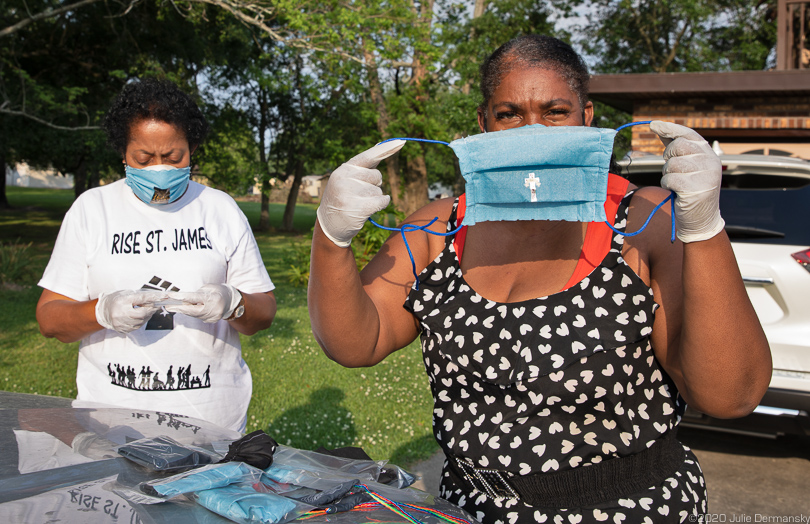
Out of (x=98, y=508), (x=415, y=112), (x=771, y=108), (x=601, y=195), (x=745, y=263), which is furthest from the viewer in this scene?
(x=415, y=112)

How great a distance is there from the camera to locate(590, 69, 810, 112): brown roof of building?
28.2 ft

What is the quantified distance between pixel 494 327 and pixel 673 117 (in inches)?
353

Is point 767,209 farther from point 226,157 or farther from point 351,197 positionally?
point 226,157

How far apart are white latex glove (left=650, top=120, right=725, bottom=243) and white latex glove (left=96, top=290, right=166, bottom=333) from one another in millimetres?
1631

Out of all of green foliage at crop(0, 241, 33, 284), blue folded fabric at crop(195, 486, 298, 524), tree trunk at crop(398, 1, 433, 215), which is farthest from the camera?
tree trunk at crop(398, 1, 433, 215)

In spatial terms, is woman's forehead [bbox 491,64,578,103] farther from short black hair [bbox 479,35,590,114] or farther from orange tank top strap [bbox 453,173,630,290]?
orange tank top strap [bbox 453,173,630,290]

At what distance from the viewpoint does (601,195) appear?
1.59 meters

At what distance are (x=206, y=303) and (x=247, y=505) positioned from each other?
41.6 inches

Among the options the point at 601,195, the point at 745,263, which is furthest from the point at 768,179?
the point at 601,195

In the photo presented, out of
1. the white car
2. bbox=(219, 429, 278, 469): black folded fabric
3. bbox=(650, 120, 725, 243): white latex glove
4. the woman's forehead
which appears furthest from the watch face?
the white car

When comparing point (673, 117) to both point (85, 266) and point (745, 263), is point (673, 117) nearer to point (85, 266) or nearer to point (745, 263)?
point (745, 263)

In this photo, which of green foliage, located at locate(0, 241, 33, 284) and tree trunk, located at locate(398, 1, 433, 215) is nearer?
green foliage, located at locate(0, 241, 33, 284)

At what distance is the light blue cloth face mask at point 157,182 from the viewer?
239 centimetres

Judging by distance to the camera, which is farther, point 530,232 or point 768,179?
point 768,179
